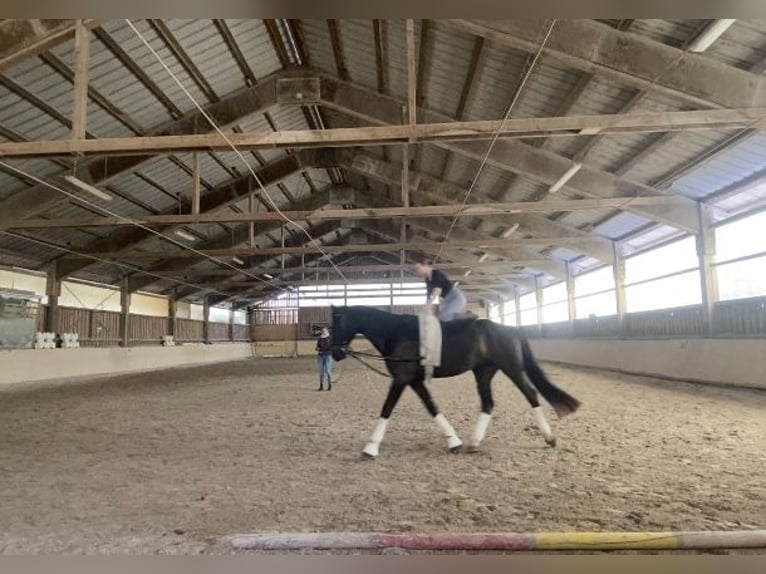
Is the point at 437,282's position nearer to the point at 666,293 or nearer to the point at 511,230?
the point at 666,293

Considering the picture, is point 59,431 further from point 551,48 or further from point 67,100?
point 551,48

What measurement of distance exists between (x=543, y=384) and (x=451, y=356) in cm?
96

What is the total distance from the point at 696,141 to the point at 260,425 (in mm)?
8485

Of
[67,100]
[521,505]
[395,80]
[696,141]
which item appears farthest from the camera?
[395,80]

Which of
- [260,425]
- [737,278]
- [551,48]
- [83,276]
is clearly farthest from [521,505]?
[83,276]

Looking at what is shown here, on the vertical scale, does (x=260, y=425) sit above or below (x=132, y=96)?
below

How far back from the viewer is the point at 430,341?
14.8ft

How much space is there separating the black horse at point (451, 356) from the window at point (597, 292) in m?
8.77

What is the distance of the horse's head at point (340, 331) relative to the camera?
4.53m

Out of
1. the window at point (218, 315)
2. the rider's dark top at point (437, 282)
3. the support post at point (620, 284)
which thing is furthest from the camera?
the window at point (218, 315)

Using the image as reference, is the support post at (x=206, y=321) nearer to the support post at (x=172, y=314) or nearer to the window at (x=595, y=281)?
the support post at (x=172, y=314)

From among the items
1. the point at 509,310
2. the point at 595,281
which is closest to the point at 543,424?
the point at 509,310

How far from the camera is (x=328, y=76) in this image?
10.5m

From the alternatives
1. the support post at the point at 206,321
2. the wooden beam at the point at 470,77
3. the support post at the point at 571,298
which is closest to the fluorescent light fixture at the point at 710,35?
the wooden beam at the point at 470,77
